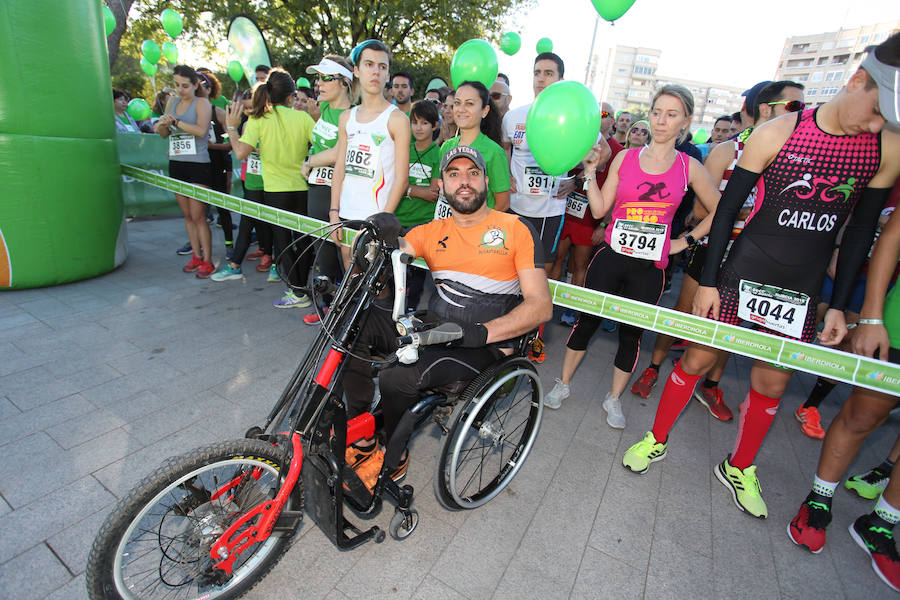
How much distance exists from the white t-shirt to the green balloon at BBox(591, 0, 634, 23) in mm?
1154

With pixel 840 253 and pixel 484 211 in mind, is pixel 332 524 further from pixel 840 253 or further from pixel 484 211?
pixel 840 253

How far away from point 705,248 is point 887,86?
1.42 m

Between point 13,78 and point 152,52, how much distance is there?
8.75 metres

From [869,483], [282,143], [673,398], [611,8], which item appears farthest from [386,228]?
[611,8]

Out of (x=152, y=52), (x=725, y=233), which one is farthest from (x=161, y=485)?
(x=152, y=52)

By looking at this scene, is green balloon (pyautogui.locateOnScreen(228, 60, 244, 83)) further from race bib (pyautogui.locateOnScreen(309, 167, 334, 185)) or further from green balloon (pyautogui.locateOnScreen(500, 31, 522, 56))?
race bib (pyautogui.locateOnScreen(309, 167, 334, 185))

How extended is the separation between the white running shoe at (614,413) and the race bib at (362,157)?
2267mm

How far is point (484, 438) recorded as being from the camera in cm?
213

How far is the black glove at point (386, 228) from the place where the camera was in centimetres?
163

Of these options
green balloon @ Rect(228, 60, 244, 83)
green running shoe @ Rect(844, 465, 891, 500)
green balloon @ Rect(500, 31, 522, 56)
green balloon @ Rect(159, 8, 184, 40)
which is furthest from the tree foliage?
green running shoe @ Rect(844, 465, 891, 500)

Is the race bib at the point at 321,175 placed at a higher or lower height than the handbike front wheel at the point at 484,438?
higher

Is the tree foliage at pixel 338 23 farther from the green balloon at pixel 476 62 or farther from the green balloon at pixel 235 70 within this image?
the green balloon at pixel 476 62

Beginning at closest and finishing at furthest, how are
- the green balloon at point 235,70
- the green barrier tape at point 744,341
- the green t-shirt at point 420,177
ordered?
1. the green barrier tape at point 744,341
2. the green t-shirt at point 420,177
3. the green balloon at point 235,70

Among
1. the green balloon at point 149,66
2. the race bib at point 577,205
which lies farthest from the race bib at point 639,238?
the green balloon at point 149,66
